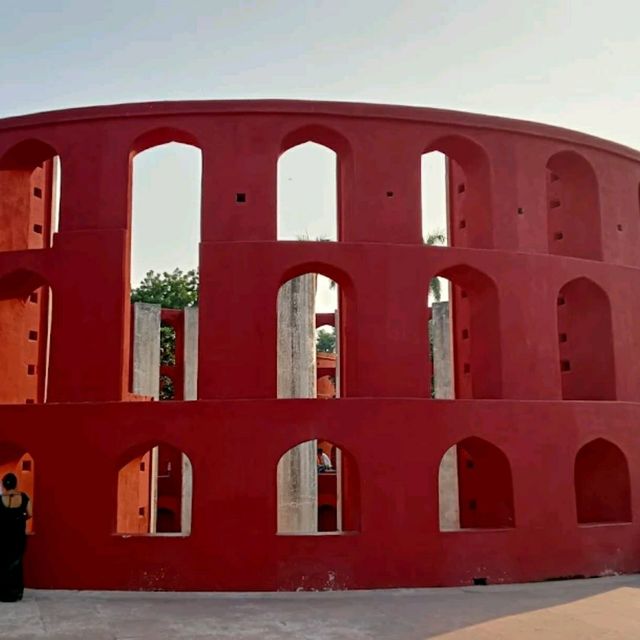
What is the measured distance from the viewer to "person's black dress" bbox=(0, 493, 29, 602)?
29.5 ft

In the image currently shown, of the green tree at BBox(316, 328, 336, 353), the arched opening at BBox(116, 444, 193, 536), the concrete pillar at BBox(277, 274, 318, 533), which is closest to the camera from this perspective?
the arched opening at BBox(116, 444, 193, 536)

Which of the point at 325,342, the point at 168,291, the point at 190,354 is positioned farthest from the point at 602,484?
the point at 325,342

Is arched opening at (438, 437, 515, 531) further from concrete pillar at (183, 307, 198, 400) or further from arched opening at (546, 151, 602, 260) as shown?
concrete pillar at (183, 307, 198, 400)

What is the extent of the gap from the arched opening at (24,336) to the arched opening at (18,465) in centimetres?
90

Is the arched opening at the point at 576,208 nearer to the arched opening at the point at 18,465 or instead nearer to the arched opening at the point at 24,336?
the arched opening at the point at 24,336

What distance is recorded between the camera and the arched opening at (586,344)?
1241 centimetres

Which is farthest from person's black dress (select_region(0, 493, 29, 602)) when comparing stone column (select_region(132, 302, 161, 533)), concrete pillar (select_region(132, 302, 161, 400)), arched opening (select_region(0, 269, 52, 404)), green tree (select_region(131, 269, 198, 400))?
green tree (select_region(131, 269, 198, 400))

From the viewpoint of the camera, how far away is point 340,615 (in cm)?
845

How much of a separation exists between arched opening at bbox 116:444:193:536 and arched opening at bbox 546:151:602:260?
694 centimetres

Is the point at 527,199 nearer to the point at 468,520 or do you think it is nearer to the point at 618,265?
the point at 618,265

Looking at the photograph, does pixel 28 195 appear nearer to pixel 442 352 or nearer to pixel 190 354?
pixel 190 354

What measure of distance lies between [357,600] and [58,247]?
6014 millimetres

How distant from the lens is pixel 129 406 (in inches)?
402

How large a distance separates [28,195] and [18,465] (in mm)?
4193
